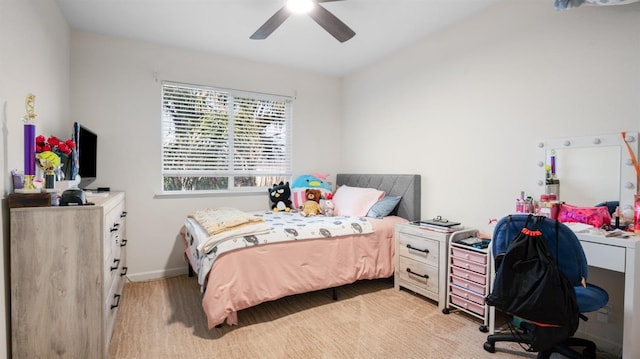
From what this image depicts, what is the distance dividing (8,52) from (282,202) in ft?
8.70

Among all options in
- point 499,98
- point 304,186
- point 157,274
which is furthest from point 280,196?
point 499,98

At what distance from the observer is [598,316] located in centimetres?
207

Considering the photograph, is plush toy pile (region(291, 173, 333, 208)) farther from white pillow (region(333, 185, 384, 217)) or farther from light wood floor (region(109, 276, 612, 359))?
light wood floor (region(109, 276, 612, 359))

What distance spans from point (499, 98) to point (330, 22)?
1535mm

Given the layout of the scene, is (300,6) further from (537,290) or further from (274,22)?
(537,290)

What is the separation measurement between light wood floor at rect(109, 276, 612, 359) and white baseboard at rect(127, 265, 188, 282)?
15.4 inches

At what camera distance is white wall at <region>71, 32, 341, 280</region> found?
10.4 feet

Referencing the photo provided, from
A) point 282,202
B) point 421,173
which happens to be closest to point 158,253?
point 282,202

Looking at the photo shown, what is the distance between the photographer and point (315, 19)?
7.89 ft

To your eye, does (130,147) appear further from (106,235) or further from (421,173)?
(421,173)

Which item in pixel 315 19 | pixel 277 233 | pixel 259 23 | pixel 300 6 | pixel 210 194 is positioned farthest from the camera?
pixel 210 194

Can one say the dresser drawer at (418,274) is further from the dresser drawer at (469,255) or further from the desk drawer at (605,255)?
the desk drawer at (605,255)

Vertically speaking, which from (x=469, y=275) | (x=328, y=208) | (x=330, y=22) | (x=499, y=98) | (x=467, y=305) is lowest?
(x=467, y=305)

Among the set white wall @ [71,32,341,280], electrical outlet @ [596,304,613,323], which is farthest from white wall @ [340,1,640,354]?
white wall @ [71,32,341,280]
